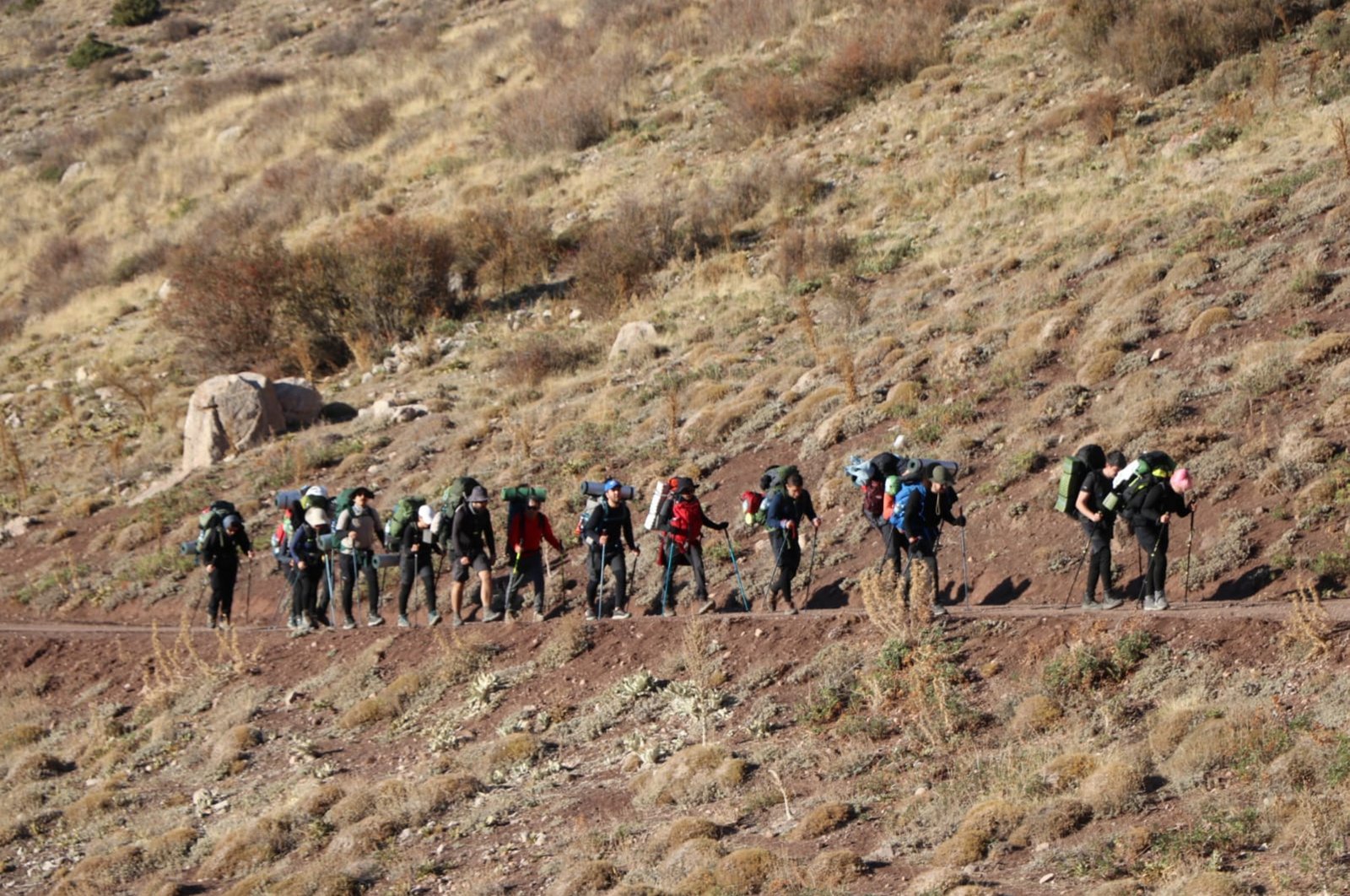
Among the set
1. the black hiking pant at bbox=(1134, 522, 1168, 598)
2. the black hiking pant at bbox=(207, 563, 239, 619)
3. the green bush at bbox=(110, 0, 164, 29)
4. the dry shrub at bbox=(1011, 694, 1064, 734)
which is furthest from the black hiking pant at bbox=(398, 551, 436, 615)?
the green bush at bbox=(110, 0, 164, 29)

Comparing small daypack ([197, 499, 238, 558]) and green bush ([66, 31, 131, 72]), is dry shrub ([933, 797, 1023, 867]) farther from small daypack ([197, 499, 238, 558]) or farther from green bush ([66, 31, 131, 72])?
green bush ([66, 31, 131, 72])

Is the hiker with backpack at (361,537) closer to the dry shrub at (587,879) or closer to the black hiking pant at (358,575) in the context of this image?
the black hiking pant at (358,575)

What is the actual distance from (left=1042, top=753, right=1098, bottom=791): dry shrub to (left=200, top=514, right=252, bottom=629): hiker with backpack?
38.5 feet

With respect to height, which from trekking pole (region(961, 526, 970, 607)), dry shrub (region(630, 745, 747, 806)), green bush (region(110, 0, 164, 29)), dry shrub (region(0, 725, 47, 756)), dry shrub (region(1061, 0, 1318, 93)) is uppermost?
green bush (region(110, 0, 164, 29))

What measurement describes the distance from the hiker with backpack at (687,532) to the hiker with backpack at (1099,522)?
412 centimetres

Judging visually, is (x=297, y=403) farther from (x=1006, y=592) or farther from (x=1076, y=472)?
(x=1076, y=472)

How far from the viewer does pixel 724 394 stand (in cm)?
2320

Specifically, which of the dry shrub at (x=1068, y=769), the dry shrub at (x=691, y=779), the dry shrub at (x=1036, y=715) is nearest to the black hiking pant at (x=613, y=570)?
the dry shrub at (x=691, y=779)

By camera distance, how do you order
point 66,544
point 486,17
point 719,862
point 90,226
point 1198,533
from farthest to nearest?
point 486,17 < point 90,226 < point 66,544 < point 1198,533 < point 719,862

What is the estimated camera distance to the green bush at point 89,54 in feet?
207

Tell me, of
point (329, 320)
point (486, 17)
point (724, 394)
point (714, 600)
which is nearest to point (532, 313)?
point (329, 320)

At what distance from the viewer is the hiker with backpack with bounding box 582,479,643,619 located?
15477 millimetres

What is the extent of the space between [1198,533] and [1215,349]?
4782 mm

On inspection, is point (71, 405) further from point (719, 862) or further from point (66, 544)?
point (719, 862)
